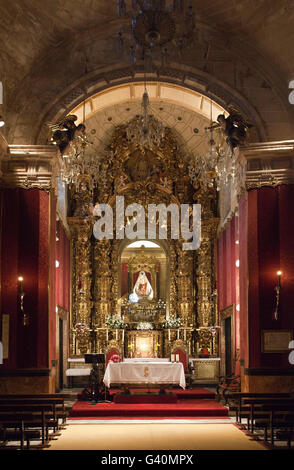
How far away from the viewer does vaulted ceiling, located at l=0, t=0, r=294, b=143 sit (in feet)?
45.2

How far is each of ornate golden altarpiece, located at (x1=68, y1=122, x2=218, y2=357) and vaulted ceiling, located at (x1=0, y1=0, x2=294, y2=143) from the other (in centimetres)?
678

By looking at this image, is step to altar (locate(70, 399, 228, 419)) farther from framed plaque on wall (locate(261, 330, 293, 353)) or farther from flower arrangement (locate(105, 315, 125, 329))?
flower arrangement (locate(105, 315, 125, 329))

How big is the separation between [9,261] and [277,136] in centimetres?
632

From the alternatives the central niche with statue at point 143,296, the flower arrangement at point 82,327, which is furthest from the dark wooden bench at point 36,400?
the central niche with statue at point 143,296

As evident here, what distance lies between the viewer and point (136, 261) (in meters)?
21.8

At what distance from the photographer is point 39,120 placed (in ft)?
46.9

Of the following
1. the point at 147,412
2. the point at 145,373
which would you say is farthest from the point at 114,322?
the point at 147,412

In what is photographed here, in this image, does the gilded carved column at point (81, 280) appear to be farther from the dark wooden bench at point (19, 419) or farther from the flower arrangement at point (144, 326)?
the dark wooden bench at point (19, 419)

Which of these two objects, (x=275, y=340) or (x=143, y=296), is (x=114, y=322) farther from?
(x=275, y=340)

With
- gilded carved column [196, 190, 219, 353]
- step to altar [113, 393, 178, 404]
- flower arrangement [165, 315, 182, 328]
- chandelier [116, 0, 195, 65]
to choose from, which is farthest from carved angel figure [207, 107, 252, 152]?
flower arrangement [165, 315, 182, 328]

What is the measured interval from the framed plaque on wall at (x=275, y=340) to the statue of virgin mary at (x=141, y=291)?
327 inches
